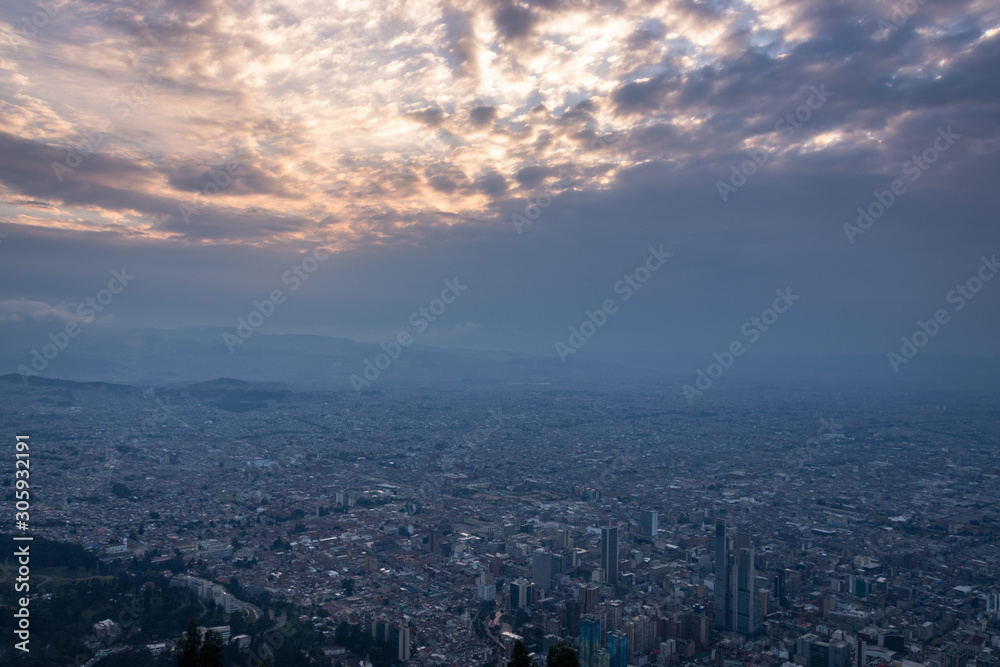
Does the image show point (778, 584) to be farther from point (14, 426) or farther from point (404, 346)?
point (404, 346)

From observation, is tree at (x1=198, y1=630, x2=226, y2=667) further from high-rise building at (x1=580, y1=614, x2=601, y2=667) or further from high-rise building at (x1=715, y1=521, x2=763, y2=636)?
high-rise building at (x1=715, y1=521, x2=763, y2=636)

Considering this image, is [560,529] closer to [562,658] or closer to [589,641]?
[589,641]

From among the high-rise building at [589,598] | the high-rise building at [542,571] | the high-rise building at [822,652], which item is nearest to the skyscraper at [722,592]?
the high-rise building at [822,652]

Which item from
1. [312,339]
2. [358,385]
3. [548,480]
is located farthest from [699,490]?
[312,339]

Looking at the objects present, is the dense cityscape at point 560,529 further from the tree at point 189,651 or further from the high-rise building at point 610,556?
the tree at point 189,651

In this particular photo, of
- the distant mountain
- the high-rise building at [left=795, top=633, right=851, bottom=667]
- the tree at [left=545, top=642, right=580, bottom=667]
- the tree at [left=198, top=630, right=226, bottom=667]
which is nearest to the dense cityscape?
the high-rise building at [left=795, top=633, right=851, bottom=667]

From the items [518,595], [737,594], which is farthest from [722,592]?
[518,595]
